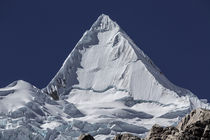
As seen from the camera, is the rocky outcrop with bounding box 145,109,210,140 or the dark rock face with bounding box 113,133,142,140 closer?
the rocky outcrop with bounding box 145,109,210,140

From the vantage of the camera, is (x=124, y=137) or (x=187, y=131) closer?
(x=187, y=131)

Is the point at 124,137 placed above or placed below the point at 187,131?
below

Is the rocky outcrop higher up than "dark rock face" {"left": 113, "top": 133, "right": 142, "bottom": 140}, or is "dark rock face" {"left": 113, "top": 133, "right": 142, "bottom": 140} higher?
the rocky outcrop

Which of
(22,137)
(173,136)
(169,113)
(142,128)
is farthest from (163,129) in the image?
(169,113)

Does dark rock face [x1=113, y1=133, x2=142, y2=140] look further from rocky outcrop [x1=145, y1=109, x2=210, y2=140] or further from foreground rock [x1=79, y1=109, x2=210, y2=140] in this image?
rocky outcrop [x1=145, y1=109, x2=210, y2=140]

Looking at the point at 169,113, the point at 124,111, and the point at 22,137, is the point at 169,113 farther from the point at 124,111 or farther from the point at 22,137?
the point at 22,137

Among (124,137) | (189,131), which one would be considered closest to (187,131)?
(189,131)

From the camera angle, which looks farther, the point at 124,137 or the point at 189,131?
the point at 124,137

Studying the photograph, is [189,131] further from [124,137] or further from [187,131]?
[124,137]

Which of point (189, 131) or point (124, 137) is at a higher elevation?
point (189, 131)

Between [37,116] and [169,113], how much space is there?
31.9 m

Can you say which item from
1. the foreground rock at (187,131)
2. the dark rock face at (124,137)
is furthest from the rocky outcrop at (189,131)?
the dark rock face at (124,137)

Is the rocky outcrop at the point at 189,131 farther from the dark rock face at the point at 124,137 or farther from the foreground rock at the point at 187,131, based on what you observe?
the dark rock face at the point at 124,137

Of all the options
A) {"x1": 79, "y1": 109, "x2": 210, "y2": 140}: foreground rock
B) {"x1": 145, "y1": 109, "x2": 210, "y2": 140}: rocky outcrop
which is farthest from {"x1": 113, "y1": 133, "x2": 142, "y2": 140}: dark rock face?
{"x1": 145, "y1": 109, "x2": 210, "y2": 140}: rocky outcrop
